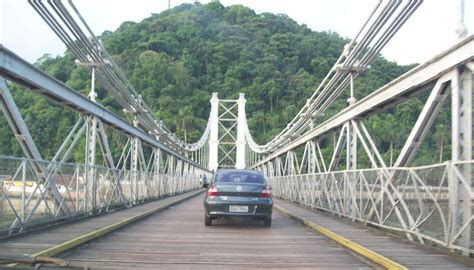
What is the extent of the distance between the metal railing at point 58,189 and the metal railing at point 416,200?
675 cm

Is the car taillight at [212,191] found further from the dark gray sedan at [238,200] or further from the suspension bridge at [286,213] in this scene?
the suspension bridge at [286,213]

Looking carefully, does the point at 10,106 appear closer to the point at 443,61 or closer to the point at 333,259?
the point at 333,259

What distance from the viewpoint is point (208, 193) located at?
13.4 meters

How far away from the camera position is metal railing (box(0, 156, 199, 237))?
30.9ft

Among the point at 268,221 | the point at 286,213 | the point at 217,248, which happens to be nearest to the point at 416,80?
the point at 268,221

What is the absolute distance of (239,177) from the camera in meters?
13.8

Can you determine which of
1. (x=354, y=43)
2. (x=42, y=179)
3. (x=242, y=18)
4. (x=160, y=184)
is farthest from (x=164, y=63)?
(x=42, y=179)

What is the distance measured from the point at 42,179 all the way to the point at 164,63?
246 feet

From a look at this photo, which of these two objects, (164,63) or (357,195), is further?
(164,63)

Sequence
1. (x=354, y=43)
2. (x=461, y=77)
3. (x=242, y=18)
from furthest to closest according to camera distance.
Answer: (x=242, y=18)
(x=354, y=43)
(x=461, y=77)

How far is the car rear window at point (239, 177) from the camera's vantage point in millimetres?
13695

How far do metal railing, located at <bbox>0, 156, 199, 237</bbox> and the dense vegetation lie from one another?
45203mm

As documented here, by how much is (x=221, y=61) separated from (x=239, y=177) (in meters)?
80.7

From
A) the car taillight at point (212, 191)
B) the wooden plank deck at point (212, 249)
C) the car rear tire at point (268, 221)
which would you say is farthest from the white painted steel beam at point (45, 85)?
the car rear tire at point (268, 221)
